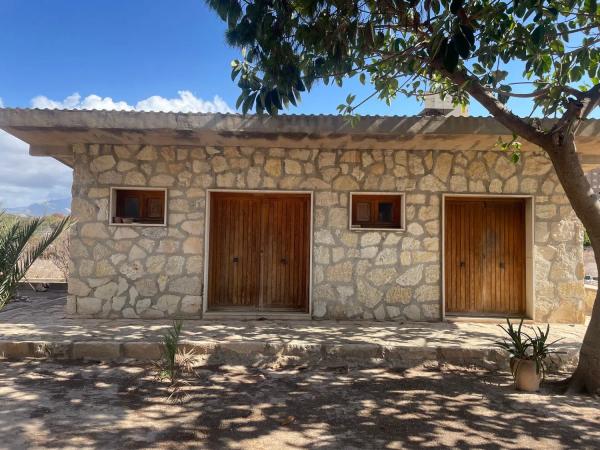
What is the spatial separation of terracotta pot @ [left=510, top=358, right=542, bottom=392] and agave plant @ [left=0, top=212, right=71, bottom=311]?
15.6ft

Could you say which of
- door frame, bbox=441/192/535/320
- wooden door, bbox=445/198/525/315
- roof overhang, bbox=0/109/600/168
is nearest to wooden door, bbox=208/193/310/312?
roof overhang, bbox=0/109/600/168

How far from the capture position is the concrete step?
200 inches

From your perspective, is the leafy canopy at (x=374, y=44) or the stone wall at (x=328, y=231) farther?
the stone wall at (x=328, y=231)

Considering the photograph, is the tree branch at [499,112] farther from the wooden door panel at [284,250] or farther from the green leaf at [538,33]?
the wooden door panel at [284,250]

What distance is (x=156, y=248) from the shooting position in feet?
22.2

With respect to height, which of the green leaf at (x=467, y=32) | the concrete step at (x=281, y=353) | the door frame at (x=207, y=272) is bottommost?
the concrete step at (x=281, y=353)

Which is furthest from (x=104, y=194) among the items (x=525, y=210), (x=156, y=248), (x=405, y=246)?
(x=525, y=210)

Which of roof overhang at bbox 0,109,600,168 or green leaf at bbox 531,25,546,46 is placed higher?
green leaf at bbox 531,25,546,46

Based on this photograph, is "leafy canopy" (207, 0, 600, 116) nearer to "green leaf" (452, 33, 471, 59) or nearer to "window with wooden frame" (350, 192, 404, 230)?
"green leaf" (452, 33, 471, 59)

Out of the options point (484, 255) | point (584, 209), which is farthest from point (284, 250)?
point (584, 209)

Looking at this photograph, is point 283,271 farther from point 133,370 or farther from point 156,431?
point 156,431

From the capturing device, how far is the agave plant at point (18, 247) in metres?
3.91

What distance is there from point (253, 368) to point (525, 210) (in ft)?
17.4

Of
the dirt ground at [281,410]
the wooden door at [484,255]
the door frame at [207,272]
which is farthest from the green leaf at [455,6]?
the wooden door at [484,255]
